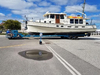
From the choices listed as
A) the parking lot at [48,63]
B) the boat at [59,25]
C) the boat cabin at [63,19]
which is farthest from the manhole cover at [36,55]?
the boat cabin at [63,19]

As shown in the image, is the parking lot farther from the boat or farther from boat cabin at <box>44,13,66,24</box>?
boat cabin at <box>44,13,66,24</box>

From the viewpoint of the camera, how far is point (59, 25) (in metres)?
20.3

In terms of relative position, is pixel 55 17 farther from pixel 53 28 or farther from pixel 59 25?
pixel 53 28

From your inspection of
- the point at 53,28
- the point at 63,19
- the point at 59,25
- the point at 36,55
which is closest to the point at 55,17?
the point at 63,19

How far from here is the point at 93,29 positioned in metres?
21.2

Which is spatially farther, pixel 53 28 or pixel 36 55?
pixel 53 28

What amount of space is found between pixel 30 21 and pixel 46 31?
132 inches

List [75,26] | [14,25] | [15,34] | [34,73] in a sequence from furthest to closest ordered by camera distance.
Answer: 1. [14,25]
2. [75,26]
3. [15,34]
4. [34,73]

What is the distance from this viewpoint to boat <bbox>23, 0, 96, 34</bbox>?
Result: 64.2 feet

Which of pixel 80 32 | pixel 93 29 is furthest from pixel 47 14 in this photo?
pixel 93 29

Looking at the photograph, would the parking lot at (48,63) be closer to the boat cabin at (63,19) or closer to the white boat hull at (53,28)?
the white boat hull at (53,28)

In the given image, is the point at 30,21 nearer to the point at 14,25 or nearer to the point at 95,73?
the point at 95,73

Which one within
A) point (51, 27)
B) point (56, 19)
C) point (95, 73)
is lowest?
point (95, 73)

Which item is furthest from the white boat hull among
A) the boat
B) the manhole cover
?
the manhole cover
